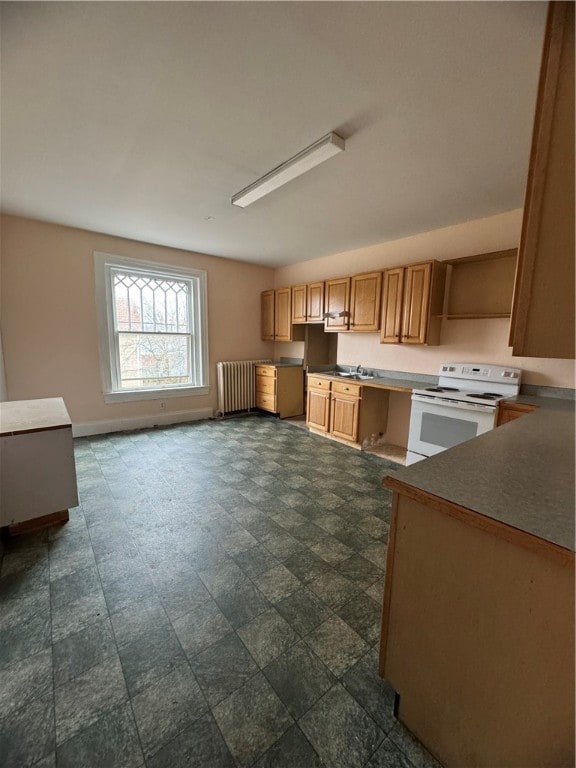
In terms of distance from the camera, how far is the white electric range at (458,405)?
9.29 ft

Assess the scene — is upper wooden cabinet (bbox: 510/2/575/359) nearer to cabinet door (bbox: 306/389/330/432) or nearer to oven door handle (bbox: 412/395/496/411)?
oven door handle (bbox: 412/395/496/411)

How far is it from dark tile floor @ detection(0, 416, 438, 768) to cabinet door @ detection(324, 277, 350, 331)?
2.37 m

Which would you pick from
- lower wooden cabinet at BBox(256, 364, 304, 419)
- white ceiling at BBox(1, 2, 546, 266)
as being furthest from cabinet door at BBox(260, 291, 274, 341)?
white ceiling at BBox(1, 2, 546, 266)

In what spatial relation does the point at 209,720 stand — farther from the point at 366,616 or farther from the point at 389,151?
the point at 389,151

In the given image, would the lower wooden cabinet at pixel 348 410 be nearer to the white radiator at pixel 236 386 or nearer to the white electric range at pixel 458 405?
the white electric range at pixel 458 405

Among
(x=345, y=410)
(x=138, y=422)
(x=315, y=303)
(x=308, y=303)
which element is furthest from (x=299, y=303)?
(x=138, y=422)

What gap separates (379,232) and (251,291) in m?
2.57

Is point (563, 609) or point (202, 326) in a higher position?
point (202, 326)

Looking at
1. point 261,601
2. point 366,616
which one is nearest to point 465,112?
point 366,616

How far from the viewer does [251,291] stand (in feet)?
18.3

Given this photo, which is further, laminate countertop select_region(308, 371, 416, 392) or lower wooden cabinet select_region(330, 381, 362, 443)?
lower wooden cabinet select_region(330, 381, 362, 443)

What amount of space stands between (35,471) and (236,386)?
11.1 ft

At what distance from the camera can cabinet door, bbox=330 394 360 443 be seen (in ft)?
12.8

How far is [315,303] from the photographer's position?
183 inches
